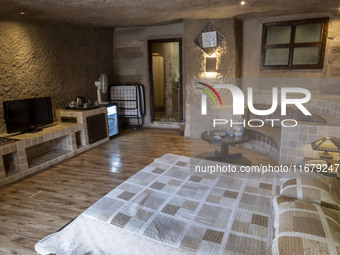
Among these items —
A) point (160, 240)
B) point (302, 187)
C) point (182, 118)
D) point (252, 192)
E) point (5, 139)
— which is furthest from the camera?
point (182, 118)

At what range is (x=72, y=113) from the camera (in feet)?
14.4

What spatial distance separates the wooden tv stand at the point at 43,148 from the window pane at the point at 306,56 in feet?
13.0

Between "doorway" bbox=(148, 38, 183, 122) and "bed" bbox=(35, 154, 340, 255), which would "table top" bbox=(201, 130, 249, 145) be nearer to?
"bed" bbox=(35, 154, 340, 255)

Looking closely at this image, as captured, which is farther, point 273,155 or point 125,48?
point 125,48

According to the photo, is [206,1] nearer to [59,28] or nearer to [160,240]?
[59,28]

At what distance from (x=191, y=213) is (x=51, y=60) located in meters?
4.08

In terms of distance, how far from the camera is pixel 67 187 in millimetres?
3016

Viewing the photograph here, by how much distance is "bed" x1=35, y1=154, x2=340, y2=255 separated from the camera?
1354 mm

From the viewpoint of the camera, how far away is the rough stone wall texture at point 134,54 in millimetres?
5759

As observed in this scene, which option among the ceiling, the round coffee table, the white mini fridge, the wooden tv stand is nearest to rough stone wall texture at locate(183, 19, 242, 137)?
the ceiling

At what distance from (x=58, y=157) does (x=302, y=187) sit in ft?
11.5

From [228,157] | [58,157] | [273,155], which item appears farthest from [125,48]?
[273,155]

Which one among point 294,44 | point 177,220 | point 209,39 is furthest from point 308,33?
point 177,220

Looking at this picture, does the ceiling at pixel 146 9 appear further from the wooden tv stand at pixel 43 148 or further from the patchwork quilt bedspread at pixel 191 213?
the patchwork quilt bedspread at pixel 191 213
